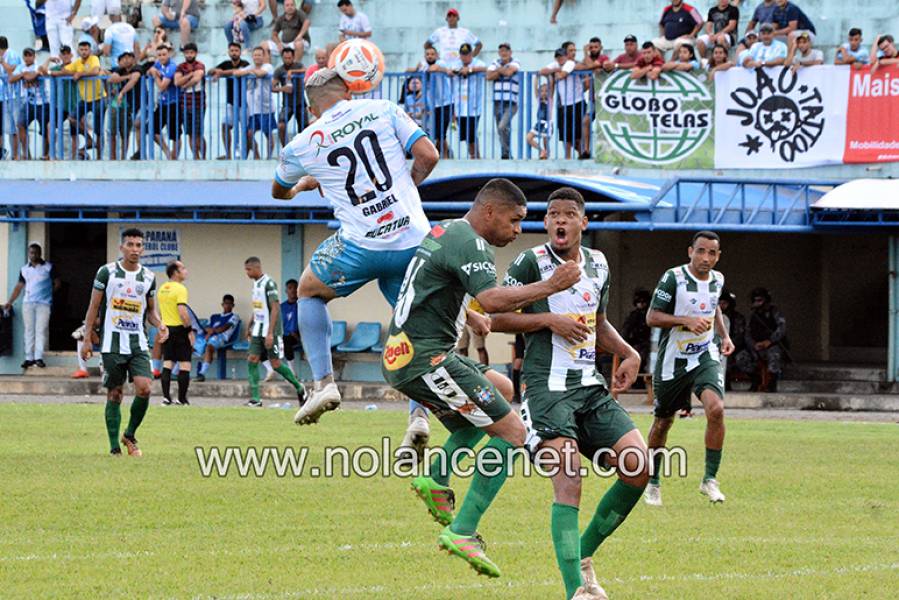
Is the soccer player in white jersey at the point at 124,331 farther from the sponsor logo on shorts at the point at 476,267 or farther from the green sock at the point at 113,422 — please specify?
the sponsor logo on shorts at the point at 476,267

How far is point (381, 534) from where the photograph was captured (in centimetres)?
1065

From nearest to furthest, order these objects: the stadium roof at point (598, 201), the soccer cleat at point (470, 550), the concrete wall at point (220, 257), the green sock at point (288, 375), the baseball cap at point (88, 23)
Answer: the soccer cleat at point (470, 550) → the green sock at point (288, 375) → the stadium roof at point (598, 201) → the concrete wall at point (220, 257) → the baseball cap at point (88, 23)

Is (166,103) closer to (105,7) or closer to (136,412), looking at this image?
(105,7)

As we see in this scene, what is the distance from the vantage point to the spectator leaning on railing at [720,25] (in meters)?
26.7

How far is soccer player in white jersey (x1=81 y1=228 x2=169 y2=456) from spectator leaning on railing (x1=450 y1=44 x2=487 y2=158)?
12.2m

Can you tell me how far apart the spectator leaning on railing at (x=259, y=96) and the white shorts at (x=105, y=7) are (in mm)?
3720

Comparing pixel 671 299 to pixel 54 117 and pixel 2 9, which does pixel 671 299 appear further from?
pixel 2 9

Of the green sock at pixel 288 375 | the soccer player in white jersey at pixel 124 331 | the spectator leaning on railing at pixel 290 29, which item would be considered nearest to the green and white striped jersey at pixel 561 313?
the soccer player in white jersey at pixel 124 331

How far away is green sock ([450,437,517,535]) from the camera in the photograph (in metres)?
8.62

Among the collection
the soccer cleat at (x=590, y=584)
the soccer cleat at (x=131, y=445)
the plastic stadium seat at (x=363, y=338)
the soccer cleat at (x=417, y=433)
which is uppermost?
the soccer cleat at (x=417, y=433)

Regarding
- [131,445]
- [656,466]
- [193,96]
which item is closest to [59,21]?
[193,96]

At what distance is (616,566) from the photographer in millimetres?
9578

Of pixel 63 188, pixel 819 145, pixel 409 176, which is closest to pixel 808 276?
pixel 819 145

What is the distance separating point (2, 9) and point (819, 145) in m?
16.0
